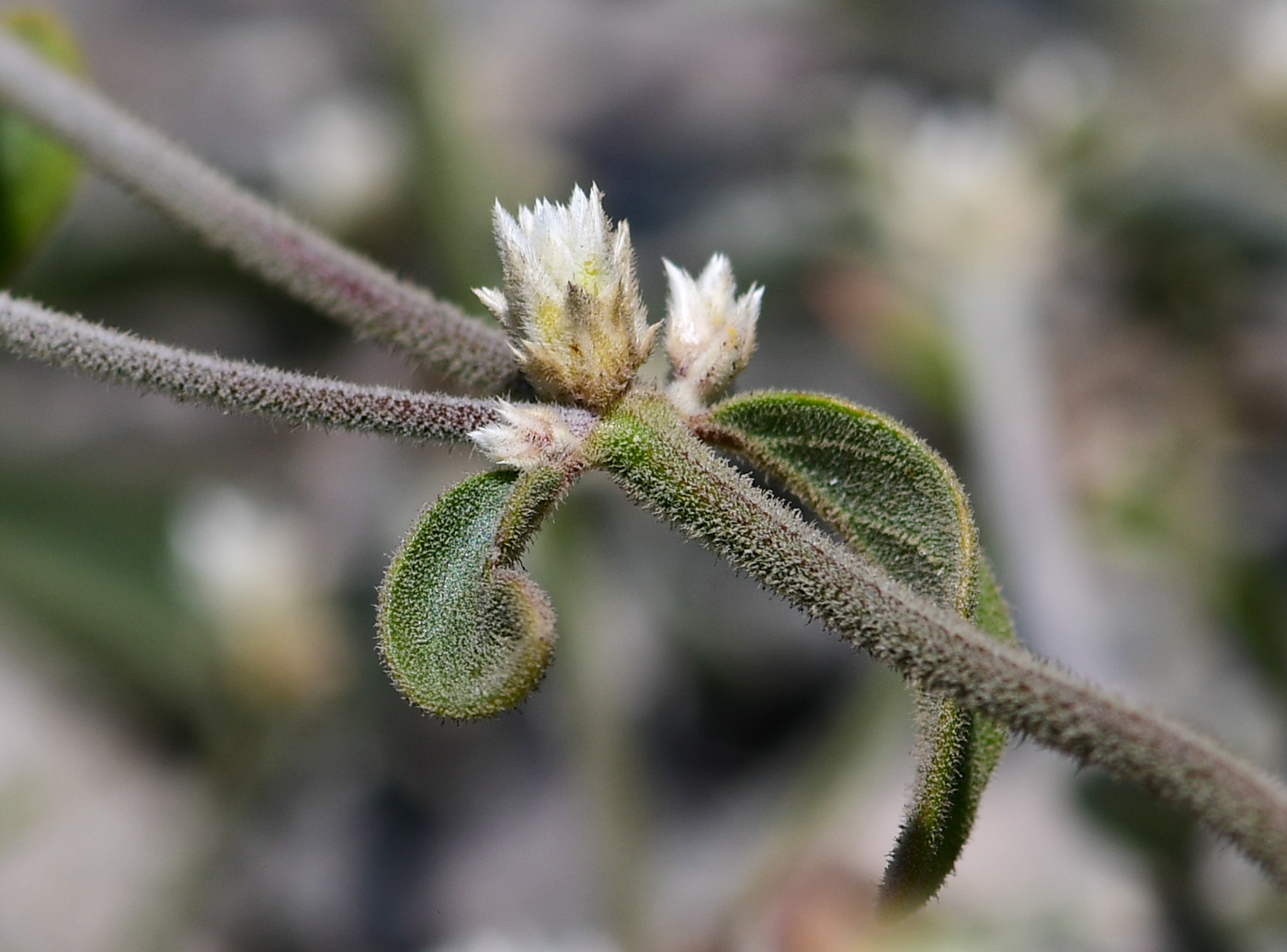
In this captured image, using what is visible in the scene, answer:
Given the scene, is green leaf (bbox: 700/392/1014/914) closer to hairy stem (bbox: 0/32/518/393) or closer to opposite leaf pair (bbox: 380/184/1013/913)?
opposite leaf pair (bbox: 380/184/1013/913)

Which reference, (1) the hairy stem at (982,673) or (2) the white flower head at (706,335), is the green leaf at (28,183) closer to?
(2) the white flower head at (706,335)

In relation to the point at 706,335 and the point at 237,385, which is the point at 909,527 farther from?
the point at 237,385

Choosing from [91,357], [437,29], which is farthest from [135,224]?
[91,357]

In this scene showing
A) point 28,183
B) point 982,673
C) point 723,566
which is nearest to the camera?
point 982,673

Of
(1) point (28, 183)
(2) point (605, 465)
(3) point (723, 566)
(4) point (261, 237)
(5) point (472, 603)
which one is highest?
(3) point (723, 566)

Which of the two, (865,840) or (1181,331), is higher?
(1181,331)

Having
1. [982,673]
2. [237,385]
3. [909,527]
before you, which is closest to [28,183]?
[237,385]

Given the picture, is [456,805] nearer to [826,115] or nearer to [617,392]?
[826,115]
